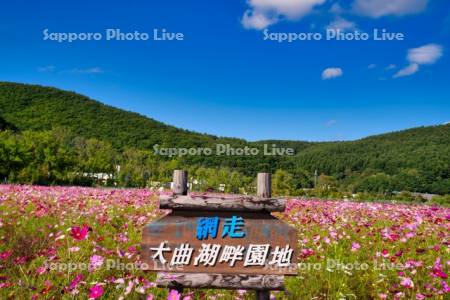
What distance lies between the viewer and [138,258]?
172 inches

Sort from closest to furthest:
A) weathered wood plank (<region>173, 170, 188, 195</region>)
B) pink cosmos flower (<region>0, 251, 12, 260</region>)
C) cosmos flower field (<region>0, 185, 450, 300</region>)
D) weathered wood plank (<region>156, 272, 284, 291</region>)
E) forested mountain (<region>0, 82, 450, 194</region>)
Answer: weathered wood plank (<region>156, 272, 284, 291</region>), weathered wood plank (<region>173, 170, 188, 195</region>), cosmos flower field (<region>0, 185, 450, 300</region>), pink cosmos flower (<region>0, 251, 12, 260</region>), forested mountain (<region>0, 82, 450, 194</region>)

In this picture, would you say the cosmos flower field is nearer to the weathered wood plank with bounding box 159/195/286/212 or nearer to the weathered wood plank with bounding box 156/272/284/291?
the weathered wood plank with bounding box 156/272/284/291

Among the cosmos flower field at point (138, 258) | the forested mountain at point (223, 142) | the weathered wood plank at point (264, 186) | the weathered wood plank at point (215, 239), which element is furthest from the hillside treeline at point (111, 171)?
the weathered wood plank at point (215, 239)

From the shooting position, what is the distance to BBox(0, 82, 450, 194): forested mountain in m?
43.9

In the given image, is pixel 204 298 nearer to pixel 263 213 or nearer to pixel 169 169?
pixel 263 213

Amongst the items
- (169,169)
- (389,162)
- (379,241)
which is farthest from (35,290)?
(389,162)

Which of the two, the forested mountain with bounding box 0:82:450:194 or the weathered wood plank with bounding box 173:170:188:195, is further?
the forested mountain with bounding box 0:82:450:194

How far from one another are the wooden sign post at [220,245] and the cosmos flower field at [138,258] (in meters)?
0.29

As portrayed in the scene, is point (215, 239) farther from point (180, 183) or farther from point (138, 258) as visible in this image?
point (138, 258)

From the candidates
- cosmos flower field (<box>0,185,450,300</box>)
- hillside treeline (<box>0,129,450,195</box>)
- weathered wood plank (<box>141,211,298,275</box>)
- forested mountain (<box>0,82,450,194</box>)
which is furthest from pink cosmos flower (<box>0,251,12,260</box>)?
forested mountain (<box>0,82,450,194</box>)

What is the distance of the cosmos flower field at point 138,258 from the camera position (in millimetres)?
3477

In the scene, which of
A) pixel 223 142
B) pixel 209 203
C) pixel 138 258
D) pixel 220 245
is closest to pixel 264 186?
pixel 209 203

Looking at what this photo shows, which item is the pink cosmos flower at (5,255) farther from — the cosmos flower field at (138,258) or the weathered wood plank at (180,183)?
the weathered wood plank at (180,183)

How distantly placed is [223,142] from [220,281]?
1962 inches
